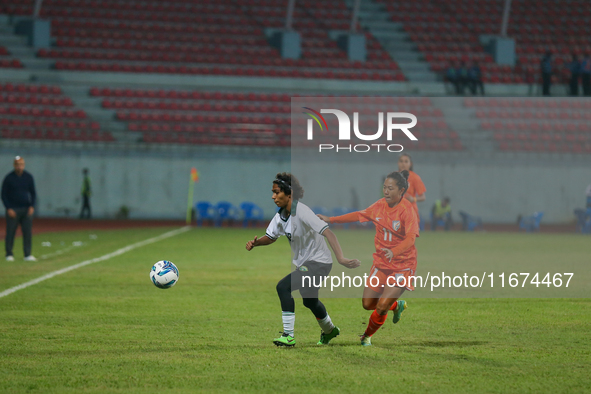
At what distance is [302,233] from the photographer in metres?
7.11

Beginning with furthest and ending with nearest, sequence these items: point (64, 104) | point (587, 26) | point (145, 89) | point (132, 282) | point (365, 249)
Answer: point (587, 26) → point (145, 89) → point (64, 104) → point (365, 249) → point (132, 282)

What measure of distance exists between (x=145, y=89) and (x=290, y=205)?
29443 millimetres

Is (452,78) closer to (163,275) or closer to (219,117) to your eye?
(219,117)

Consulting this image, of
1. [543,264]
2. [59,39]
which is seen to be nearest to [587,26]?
[59,39]

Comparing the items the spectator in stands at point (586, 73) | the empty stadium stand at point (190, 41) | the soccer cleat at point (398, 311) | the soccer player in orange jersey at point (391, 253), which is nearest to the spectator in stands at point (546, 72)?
the spectator in stands at point (586, 73)

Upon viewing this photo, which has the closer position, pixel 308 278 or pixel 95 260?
pixel 308 278

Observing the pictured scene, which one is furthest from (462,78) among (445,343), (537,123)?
(445,343)

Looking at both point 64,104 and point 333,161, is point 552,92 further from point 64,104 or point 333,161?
point 64,104

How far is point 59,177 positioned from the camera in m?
30.5

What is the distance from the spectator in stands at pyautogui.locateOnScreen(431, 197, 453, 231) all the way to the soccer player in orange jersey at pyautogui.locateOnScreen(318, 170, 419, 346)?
19.4 metres

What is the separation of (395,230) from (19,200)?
32.7 feet

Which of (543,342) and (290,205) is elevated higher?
(290,205)

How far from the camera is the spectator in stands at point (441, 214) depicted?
2664 centimetres

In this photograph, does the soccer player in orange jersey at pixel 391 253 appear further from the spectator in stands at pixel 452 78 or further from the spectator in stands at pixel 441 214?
the spectator in stands at pixel 452 78
